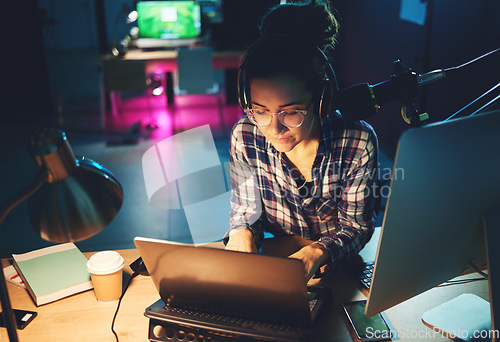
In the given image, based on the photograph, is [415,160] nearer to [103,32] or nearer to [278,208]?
[278,208]


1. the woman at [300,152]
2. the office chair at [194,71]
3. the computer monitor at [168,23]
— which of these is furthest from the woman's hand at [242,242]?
the computer monitor at [168,23]

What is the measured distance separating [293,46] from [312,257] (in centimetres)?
56

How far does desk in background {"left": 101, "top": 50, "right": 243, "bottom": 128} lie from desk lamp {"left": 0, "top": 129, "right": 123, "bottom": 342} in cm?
436

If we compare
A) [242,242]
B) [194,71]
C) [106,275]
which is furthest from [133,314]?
[194,71]

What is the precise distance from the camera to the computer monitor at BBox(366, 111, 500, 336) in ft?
2.33

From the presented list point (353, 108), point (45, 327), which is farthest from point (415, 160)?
point (45, 327)

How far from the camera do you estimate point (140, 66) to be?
4824mm

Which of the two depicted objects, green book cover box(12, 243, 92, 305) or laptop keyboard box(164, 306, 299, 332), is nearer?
laptop keyboard box(164, 306, 299, 332)

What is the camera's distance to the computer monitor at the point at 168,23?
5.10 m

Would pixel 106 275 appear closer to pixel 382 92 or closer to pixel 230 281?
pixel 230 281

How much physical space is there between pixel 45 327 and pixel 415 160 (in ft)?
2.92

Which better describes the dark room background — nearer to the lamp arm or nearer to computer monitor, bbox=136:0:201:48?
computer monitor, bbox=136:0:201:48

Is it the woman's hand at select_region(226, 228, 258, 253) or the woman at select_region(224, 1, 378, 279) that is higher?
the woman at select_region(224, 1, 378, 279)

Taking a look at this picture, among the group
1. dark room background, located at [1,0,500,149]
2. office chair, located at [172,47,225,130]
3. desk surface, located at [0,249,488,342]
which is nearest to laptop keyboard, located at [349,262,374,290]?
desk surface, located at [0,249,488,342]
